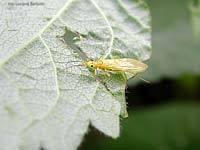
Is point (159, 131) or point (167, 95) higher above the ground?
point (167, 95)

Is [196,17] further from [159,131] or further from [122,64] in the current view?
[159,131]

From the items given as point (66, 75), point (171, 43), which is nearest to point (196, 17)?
point (171, 43)

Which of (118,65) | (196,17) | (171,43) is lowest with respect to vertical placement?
(171,43)

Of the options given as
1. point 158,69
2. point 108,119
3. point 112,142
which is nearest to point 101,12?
point 108,119

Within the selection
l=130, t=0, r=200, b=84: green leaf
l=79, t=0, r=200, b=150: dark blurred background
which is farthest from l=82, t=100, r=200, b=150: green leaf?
l=130, t=0, r=200, b=84: green leaf

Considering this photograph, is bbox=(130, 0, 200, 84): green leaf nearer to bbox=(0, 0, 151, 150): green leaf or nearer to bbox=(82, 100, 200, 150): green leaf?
bbox=(82, 100, 200, 150): green leaf

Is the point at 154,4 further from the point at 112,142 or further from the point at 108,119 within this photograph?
the point at 108,119

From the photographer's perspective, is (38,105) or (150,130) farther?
(150,130)
